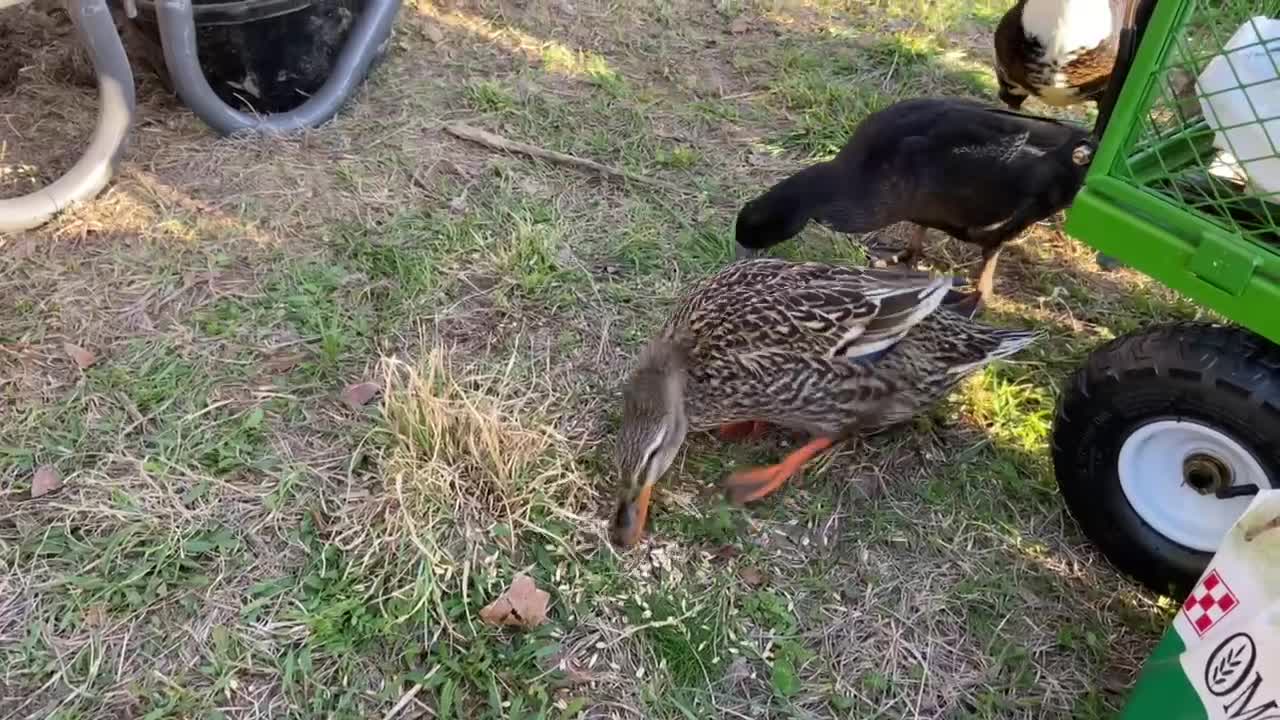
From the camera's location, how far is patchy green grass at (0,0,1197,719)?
243 cm

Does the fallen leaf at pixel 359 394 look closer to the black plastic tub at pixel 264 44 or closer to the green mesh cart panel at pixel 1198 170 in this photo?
the black plastic tub at pixel 264 44

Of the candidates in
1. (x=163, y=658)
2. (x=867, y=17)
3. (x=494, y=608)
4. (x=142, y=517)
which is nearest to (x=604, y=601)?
(x=494, y=608)

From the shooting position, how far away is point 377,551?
2586 millimetres

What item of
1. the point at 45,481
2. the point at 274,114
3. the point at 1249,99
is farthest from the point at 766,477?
the point at 274,114

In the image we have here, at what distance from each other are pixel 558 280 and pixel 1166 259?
2.06 m

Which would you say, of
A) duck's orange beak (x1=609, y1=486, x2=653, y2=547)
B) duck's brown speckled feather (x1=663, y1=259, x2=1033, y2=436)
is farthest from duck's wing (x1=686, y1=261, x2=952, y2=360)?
duck's orange beak (x1=609, y1=486, x2=653, y2=547)

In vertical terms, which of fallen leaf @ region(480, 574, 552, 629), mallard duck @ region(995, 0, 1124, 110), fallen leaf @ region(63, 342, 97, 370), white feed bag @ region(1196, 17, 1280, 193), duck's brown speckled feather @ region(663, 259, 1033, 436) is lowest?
fallen leaf @ region(480, 574, 552, 629)

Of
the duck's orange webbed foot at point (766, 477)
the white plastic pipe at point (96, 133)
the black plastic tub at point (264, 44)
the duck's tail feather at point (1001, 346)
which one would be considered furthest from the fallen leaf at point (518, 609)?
the black plastic tub at point (264, 44)

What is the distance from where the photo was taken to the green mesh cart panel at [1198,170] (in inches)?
85.4

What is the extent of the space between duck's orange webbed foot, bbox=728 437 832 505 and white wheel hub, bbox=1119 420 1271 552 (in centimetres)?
88

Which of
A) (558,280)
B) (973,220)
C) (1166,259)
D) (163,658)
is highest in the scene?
(1166,259)

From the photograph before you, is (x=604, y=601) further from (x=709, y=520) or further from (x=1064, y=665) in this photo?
(x=1064, y=665)

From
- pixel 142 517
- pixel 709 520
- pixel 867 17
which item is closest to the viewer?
pixel 142 517

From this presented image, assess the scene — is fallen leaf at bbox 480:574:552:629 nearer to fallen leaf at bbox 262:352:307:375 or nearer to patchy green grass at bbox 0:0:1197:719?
patchy green grass at bbox 0:0:1197:719
